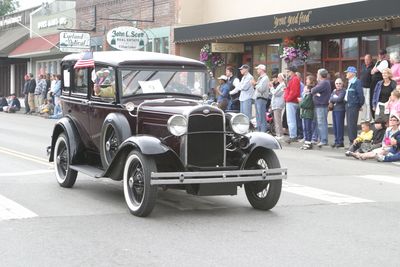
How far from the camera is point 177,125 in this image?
7.33 metres

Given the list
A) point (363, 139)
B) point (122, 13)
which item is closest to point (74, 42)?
point (122, 13)

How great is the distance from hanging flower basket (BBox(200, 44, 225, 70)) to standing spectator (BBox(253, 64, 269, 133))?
692 centimetres

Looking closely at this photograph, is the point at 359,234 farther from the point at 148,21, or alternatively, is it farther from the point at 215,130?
the point at 148,21

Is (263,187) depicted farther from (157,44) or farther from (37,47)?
(37,47)

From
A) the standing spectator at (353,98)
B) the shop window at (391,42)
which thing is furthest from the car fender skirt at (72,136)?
the shop window at (391,42)

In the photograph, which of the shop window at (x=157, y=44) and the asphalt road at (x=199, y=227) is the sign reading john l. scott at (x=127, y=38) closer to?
the shop window at (x=157, y=44)

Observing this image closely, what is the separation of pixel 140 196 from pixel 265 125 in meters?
11.3

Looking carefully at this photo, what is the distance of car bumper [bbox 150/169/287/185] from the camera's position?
703cm

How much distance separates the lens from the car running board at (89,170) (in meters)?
8.23

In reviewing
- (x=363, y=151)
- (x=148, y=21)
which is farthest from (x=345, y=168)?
(x=148, y=21)

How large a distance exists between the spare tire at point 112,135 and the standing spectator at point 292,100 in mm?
9395

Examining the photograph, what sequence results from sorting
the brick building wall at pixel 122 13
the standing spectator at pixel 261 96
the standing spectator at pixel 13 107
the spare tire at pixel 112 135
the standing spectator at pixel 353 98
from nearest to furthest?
the spare tire at pixel 112 135, the standing spectator at pixel 353 98, the standing spectator at pixel 261 96, the brick building wall at pixel 122 13, the standing spectator at pixel 13 107

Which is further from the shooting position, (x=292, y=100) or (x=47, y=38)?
(x=47, y=38)

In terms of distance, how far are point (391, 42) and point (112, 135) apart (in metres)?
12.3
